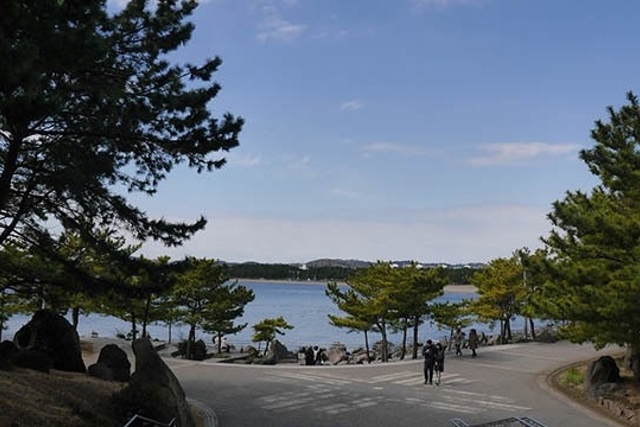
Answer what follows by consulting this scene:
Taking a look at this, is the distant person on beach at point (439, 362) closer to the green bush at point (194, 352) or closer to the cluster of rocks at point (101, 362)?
the cluster of rocks at point (101, 362)

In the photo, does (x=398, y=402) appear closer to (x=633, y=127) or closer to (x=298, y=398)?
(x=298, y=398)

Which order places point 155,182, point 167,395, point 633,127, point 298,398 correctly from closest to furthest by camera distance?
point 167,395
point 155,182
point 633,127
point 298,398

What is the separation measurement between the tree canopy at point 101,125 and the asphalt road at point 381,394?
581 centimetres

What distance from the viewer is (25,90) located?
6.24 metres

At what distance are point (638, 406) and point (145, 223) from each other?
12495 mm

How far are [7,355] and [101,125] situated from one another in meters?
5.56

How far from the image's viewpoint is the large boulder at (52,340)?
13885 millimetres

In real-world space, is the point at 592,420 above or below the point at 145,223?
below

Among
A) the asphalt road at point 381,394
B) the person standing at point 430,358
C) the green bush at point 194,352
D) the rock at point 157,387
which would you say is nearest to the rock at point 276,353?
the green bush at point 194,352

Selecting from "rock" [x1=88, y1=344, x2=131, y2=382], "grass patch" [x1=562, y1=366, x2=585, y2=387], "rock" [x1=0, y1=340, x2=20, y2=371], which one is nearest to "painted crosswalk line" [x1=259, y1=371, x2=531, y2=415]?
"grass patch" [x1=562, y1=366, x2=585, y2=387]

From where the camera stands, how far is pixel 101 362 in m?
15.2

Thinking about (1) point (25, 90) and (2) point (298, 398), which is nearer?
(1) point (25, 90)

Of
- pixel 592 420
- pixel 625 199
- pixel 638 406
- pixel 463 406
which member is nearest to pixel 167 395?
pixel 463 406

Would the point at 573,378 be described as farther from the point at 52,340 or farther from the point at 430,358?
the point at 52,340
